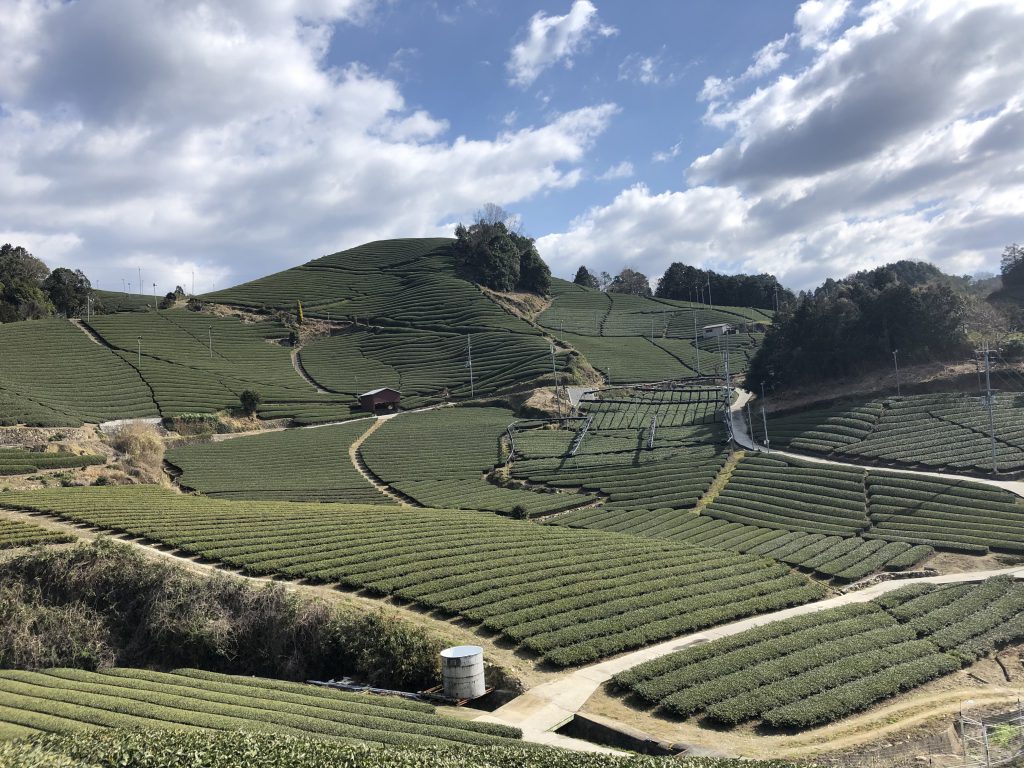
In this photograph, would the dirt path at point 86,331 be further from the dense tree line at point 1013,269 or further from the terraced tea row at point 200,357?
the dense tree line at point 1013,269

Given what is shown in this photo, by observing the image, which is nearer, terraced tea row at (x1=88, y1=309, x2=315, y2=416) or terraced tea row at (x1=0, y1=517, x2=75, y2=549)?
terraced tea row at (x1=0, y1=517, x2=75, y2=549)

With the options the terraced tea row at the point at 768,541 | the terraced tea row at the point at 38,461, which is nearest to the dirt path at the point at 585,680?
the terraced tea row at the point at 768,541

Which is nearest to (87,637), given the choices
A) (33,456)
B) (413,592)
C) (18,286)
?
(413,592)

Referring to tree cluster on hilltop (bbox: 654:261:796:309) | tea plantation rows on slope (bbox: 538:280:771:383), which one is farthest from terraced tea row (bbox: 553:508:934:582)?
tree cluster on hilltop (bbox: 654:261:796:309)

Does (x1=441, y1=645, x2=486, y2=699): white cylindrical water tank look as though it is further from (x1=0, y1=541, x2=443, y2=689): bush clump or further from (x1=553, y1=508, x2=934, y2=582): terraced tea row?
(x1=553, y1=508, x2=934, y2=582): terraced tea row

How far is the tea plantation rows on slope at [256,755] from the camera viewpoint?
35.5 ft

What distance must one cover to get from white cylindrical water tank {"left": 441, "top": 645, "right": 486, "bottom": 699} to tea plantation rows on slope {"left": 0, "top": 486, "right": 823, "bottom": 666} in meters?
2.65

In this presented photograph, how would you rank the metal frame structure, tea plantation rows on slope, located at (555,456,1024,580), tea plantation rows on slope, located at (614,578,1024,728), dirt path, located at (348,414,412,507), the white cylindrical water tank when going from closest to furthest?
the metal frame structure
tea plantation rows on slope, located at (614,578,1024,728)
the white cylindrical water tank
tea plantation rows on slope, located at (555,456,1024,580)
dirt path, located at (348,414,412,507)

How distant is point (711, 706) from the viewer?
17781mm

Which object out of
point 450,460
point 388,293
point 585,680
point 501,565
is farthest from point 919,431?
point 388,293

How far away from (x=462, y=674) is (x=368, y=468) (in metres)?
37.5

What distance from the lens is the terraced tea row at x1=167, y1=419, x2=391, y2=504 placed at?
48031mm

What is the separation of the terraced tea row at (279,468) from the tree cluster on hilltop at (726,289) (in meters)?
96.1

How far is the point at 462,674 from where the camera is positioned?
19000 mm
